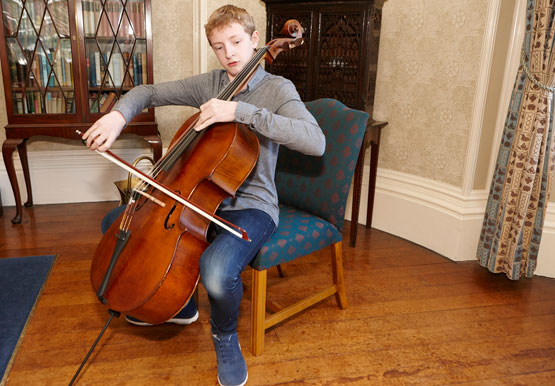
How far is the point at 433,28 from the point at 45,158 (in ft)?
8.14

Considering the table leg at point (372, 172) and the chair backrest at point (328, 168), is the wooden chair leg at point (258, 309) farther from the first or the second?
the table leg at point (372, 172)

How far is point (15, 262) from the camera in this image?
2143 millimetres

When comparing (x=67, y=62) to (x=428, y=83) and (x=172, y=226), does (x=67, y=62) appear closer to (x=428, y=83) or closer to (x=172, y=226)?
(x=172, y=226)

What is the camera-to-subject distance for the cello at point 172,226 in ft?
4.08

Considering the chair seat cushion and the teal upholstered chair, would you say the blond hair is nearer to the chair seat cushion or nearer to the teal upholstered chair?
the teal upholstered chair

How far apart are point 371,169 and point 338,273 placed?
1004mm

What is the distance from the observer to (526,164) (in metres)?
1.99

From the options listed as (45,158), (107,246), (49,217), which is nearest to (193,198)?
(107,246)

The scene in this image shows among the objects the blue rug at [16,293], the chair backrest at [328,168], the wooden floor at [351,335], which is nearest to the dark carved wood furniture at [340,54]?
the wooden floor at [351,335]

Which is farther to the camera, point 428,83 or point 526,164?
point 428,83

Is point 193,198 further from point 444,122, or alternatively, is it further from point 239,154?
point 444,122

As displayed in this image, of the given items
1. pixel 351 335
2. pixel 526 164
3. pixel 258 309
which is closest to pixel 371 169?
A: pixel 526 164

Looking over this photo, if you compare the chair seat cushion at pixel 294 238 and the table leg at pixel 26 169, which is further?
the table leg at pixel 26 169

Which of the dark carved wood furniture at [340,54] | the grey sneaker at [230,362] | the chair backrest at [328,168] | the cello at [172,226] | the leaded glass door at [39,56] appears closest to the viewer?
the cello at [172,226]
